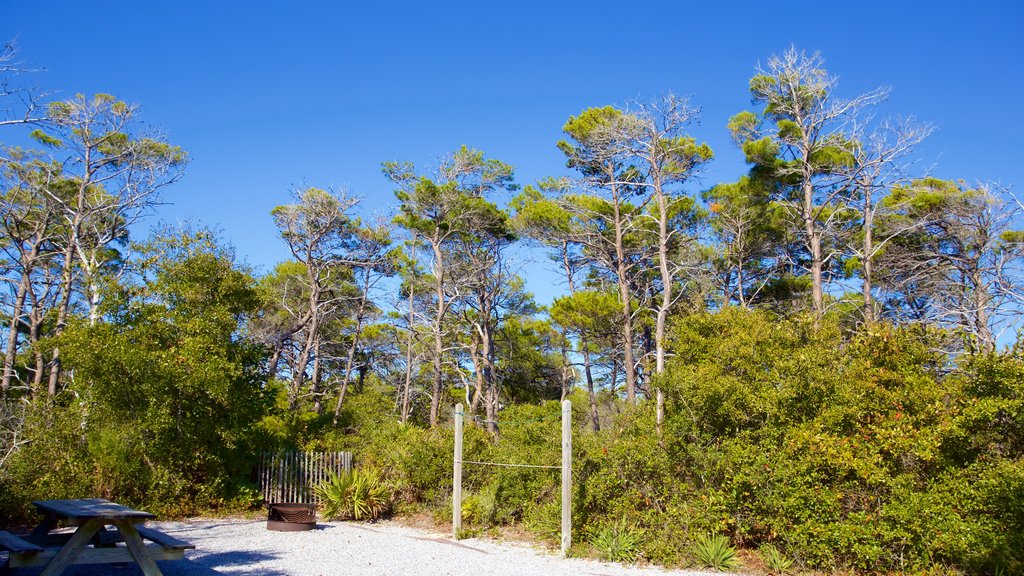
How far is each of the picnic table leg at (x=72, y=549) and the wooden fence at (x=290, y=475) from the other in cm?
698

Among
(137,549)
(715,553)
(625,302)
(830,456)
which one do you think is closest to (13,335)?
(137,549)

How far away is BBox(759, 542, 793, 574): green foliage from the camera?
6.50 m

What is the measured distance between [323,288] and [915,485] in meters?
18.6

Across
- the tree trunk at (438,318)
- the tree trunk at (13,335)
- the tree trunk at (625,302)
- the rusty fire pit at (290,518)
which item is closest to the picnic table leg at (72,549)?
the rusty fire pit at (290,518)

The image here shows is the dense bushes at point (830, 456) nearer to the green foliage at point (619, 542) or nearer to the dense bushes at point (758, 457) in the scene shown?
the dense bushes at point (758, 457)

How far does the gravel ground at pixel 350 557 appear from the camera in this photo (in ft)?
21.4

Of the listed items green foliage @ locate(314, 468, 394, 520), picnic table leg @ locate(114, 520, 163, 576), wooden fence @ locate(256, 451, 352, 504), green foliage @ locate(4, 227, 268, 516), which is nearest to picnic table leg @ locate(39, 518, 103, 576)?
picnic table leg @ locate(114, 520, 163, 576)

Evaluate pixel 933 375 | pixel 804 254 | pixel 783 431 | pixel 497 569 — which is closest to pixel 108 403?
pixel 497 569

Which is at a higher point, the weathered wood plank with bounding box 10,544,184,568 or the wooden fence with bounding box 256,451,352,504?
the weathered wood plank with bounding box 10,544,184,568

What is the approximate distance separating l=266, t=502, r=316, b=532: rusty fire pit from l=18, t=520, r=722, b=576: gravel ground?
0.51 feet

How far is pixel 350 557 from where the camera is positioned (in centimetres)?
739

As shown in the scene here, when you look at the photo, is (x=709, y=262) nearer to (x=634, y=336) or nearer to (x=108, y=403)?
(x=634, y=336)

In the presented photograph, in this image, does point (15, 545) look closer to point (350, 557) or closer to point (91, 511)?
point (91, 511)

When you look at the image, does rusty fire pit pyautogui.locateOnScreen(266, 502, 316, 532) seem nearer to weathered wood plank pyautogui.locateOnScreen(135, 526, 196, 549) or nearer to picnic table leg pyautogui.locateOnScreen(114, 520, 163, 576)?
weathered wood plank pyautogui.locateOnScreen(135, 526, 196, 549)
